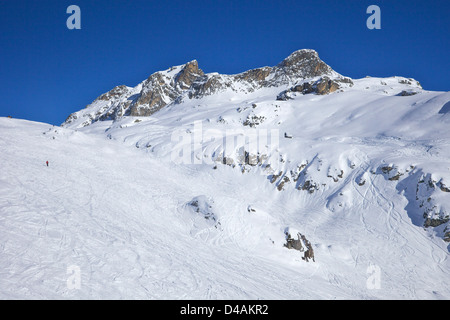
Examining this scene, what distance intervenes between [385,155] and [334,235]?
44.2 ft

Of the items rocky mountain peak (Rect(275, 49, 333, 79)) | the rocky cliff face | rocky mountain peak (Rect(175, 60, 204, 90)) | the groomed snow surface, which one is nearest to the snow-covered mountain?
the groomed snow surface

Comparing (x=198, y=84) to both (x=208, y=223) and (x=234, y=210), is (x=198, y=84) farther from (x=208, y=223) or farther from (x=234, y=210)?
(x=208, y=223)

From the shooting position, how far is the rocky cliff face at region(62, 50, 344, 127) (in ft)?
294

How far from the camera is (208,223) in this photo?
742 inches

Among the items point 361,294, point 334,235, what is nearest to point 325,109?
point 334,235

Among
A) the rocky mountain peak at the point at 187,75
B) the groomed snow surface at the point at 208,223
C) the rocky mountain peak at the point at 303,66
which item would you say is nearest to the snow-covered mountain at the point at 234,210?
the groomed snow surface at the point at 208,223

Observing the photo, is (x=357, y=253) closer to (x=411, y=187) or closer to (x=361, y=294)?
(x=361, y=294)

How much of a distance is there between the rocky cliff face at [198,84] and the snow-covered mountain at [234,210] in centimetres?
4881

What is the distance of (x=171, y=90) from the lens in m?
106

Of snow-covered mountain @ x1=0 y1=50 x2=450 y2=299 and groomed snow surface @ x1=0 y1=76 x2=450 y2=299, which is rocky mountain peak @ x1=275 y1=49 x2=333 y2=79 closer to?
snow-covered mountain @ x1=0 y1=50 x2=450 y2=299

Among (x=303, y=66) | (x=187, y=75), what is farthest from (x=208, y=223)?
(x=187, y=75)

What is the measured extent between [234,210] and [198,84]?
7738cm

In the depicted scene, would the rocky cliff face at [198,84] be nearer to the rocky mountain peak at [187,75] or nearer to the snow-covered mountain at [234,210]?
the rocky mountain peak at [187,75]
